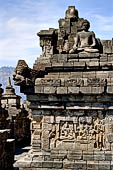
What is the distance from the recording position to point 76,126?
28.6 feet

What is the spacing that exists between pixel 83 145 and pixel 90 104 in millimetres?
1206

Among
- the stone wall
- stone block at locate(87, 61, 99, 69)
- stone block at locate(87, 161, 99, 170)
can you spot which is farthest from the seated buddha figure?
the stone wall

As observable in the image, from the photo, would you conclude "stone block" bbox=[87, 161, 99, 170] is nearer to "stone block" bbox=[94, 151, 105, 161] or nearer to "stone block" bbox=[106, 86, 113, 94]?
"stone block" bbox=[94, 151, 105, 161]

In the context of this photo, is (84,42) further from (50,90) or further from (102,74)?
(50,90)

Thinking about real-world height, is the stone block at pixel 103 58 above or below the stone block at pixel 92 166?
above

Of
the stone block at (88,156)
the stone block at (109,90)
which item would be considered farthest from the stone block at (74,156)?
the stone block at (109,90)

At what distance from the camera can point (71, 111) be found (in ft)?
28.8

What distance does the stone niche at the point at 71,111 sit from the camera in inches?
334

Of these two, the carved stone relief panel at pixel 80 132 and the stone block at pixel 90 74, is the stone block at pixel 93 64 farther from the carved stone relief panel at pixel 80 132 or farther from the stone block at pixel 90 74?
the carved stone relief panel at pixel 80 132

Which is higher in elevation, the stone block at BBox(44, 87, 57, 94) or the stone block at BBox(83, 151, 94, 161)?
the stone block at BBox(44, 87, 57, 94)

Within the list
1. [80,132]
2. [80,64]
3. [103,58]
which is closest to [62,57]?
[80,64]

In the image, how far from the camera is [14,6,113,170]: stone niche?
27.9 ft

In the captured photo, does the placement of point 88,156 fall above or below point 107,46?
below

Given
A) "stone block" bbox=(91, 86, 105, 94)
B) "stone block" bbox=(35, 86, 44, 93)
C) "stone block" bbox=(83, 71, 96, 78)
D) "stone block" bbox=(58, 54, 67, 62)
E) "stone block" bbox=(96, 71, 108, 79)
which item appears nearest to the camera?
"stone block" bbox=(91, 86, 105, 94)
